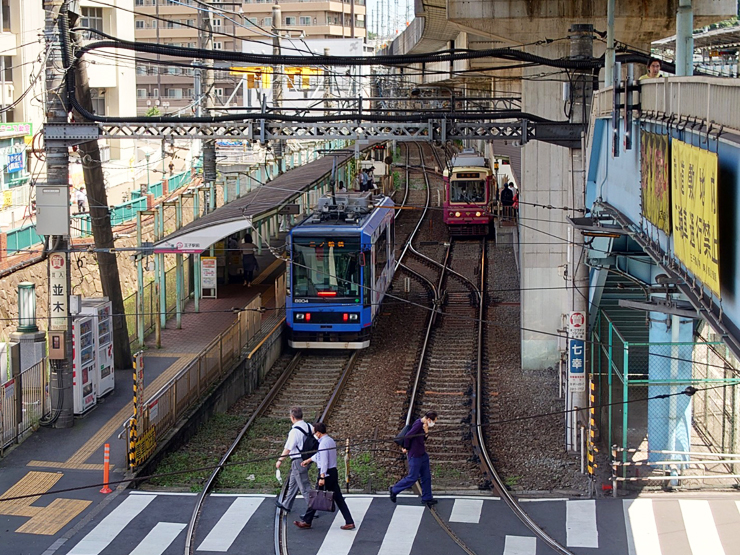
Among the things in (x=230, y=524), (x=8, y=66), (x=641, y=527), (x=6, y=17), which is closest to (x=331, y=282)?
(x=230, y=524)

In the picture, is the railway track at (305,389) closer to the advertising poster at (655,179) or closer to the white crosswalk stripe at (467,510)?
the white crosswalk stripe at (467,510)

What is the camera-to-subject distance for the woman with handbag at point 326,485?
1190 centimetres

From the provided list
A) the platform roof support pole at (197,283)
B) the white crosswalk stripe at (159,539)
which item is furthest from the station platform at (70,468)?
the platform roof support pole at (197,283)

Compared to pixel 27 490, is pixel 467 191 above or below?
above

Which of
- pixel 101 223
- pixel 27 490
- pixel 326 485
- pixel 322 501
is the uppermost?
pixel 101 223

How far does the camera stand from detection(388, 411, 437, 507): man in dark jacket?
1251 centimetres

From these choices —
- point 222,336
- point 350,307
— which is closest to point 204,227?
point 222,336

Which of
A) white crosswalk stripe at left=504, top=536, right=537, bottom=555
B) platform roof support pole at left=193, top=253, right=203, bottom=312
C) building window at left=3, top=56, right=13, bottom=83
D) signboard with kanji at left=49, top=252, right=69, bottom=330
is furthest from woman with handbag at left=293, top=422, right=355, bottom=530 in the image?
building window at left=3, top=56, right=13, bottom=83

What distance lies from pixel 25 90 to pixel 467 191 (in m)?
15.4

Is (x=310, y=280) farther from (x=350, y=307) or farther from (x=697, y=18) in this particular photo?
(x=697, y=18)

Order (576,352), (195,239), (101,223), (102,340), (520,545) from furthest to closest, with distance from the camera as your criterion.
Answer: (195,239), (101,223), (102,340), (576,352), (520,545)

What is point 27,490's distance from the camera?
1338 centimetres

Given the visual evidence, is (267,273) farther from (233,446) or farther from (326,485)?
(326,485)

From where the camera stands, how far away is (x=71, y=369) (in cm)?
1612
